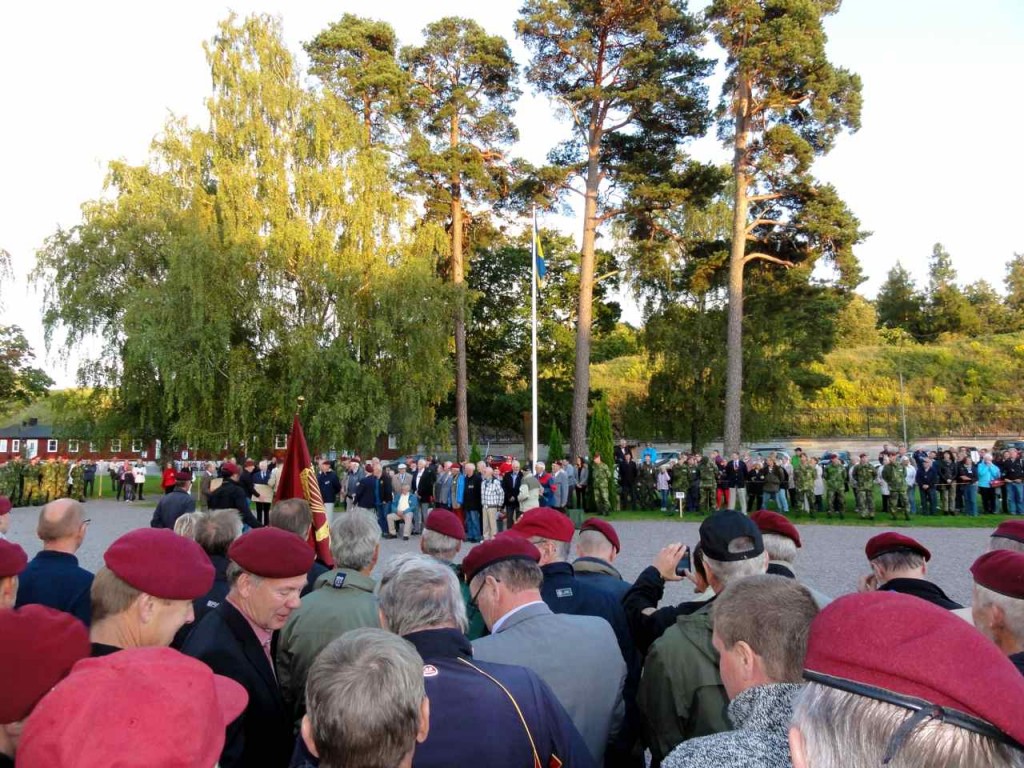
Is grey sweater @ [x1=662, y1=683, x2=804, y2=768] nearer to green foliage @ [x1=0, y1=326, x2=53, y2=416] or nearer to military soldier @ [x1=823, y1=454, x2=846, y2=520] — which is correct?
military soldier @ [x1=823, y1=454, x2=846, y2=520]

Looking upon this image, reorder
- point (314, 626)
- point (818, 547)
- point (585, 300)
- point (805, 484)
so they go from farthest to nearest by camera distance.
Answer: point (585, 300) → point (805, 484) → point (818, 547) → point (314, 626)

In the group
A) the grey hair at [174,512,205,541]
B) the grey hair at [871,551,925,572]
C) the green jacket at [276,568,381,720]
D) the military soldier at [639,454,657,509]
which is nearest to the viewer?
the green jacket at [276,568,381,720]

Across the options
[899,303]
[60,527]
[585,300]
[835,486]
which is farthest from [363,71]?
[899,303]

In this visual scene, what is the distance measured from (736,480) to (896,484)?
4082 millimetres

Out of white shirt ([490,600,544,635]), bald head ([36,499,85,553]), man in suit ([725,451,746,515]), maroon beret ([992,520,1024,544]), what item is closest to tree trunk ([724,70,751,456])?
man in suit ([725,451,746,515])

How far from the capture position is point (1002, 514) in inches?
869

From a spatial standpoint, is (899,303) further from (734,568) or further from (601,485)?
(734,568)

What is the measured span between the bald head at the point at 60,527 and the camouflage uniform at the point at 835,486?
2077 centimetres

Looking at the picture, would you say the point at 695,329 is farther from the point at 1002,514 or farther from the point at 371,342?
the point at 1002,514

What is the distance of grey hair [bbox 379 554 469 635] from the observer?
2.91m

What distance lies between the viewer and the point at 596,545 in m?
5.21

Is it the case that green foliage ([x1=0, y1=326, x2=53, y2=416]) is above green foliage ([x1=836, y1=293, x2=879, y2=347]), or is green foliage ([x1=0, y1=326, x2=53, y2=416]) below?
below

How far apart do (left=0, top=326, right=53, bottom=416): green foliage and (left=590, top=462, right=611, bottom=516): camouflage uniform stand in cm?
2542

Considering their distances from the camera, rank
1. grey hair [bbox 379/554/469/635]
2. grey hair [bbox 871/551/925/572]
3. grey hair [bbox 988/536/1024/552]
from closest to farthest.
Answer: grey hair [bbox 379/554/469/635], grey hair [bbox 871/551/925/572], grey hair [bbox 988/536/1024/552]
